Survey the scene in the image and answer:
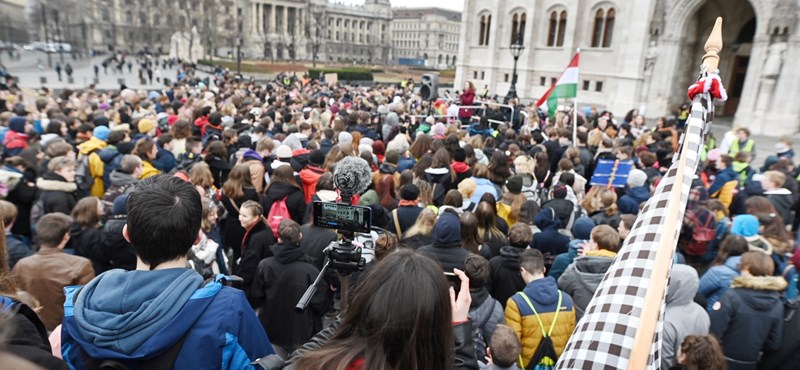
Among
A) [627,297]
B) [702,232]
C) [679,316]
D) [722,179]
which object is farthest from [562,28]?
[627,297]

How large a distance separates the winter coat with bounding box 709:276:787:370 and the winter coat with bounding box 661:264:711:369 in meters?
0.34

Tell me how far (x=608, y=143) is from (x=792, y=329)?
6250mm

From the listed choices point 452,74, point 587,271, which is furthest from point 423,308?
point 452,74

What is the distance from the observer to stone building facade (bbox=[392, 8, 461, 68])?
13462 centimetres

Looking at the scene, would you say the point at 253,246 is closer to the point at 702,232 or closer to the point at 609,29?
the point at 702,232

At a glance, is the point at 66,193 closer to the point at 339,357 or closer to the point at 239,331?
the point at 239,331

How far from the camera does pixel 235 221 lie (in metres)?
5.75

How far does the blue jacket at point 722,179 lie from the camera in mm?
7758

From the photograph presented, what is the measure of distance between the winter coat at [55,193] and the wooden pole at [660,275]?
5802mm

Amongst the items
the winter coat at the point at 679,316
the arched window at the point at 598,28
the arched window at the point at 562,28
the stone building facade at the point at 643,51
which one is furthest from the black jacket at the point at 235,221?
the arched window at the point at 562,28

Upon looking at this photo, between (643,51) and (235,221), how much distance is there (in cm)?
2475

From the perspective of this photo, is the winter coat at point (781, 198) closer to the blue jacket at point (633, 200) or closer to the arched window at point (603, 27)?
the blue jacket at point (633, 200)

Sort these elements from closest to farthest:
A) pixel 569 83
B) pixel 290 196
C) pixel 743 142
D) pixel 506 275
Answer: pixel 506 275 < pixel 290 196 < pixel 743 142 < pixel 569 83

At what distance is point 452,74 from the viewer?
5556 centimetres
